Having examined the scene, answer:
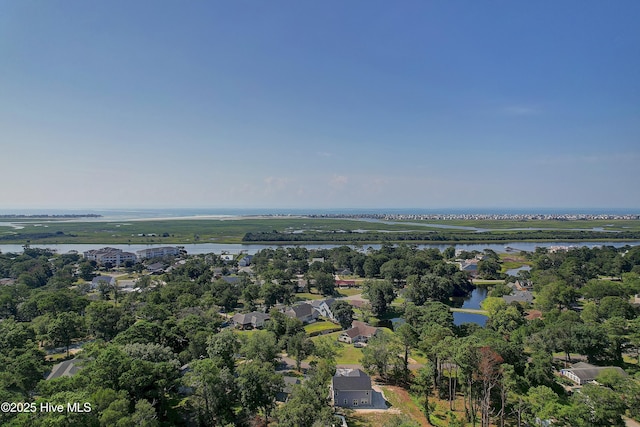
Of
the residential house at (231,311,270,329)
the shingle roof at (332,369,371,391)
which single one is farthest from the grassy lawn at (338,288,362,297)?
the shingle roof at (332,369,371,391)

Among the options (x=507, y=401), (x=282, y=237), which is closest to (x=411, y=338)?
(x=507, y=401)

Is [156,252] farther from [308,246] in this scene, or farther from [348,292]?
[348,292]

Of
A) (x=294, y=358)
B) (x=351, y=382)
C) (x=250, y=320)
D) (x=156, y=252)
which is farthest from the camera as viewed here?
(x=156, y=252)

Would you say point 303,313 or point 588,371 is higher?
point 588,371

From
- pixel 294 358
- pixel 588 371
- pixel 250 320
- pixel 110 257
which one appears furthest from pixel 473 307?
pixel 110 257

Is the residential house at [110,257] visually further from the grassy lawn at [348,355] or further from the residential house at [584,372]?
the residential house at [584,372]

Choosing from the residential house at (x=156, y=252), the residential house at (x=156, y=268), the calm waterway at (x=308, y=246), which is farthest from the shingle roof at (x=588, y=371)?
the residential house at (x=156, y=252)

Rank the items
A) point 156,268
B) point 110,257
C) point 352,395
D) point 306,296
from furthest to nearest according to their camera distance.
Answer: point 110,257, point 156,268, point 306,296, point 352,395
